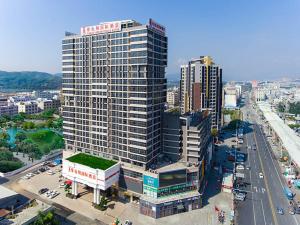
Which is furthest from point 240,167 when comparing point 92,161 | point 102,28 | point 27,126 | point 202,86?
point 27,126

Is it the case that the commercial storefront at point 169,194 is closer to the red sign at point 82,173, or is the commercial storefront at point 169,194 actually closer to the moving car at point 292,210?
the red sign at point 82,173

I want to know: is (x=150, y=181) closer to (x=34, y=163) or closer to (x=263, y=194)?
(x=263, y=194)

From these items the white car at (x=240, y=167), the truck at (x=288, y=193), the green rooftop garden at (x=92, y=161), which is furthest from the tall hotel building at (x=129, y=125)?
the truck at (x=288, y=193)

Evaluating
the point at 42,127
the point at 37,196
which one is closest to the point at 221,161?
the point at 37,196

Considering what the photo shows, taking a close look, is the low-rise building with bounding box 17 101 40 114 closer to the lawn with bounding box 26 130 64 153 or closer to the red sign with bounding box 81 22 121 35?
the lawn with bounding box 26 130 64 153

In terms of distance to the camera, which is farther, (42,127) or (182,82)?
(42,127)

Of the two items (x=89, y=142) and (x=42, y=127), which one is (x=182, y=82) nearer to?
(x=89, y=142)
